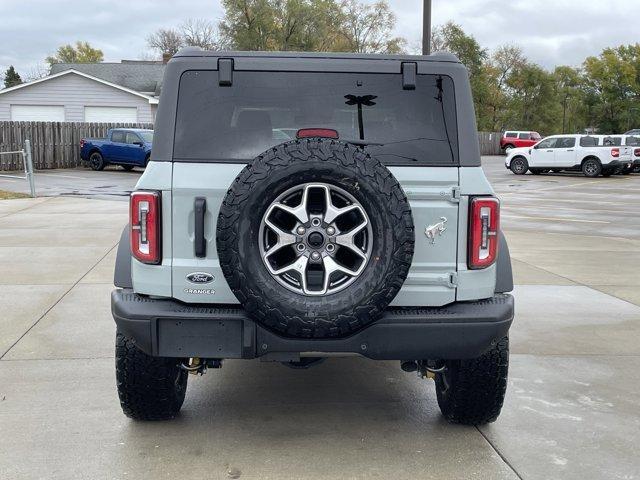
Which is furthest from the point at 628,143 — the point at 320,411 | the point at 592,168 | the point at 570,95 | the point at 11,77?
the point at 11,77

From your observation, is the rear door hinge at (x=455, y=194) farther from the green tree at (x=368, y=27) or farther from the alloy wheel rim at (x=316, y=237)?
the green tree at (x=368, y=27)

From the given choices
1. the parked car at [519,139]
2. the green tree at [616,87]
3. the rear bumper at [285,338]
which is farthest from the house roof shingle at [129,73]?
the green tree at [616,87]

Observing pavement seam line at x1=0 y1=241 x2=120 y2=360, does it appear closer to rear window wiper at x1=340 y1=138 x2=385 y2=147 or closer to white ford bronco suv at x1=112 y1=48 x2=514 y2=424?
white ford bronco suv at x1=112 y1=48 x2=514 y2=424

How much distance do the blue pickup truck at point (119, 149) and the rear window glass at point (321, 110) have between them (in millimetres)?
24375

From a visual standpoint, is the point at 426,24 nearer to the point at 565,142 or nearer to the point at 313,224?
the point at 565,142

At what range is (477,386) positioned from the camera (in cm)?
400

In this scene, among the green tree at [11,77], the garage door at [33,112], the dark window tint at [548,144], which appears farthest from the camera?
the green tree at [11,77]

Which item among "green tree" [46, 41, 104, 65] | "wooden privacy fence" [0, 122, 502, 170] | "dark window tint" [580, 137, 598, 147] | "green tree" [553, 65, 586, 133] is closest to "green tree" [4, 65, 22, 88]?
"green tree" [46, 41, 104, 65]

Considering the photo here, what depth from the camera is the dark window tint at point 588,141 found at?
1208 inches

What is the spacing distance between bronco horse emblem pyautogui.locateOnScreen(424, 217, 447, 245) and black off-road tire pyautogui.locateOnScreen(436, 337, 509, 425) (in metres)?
0.71

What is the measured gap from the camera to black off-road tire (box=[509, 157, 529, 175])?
105 ft

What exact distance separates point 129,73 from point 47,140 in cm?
1595

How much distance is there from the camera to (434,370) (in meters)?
3.96

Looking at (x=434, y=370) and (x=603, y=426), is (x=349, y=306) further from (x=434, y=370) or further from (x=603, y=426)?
(x=603, y=426)
